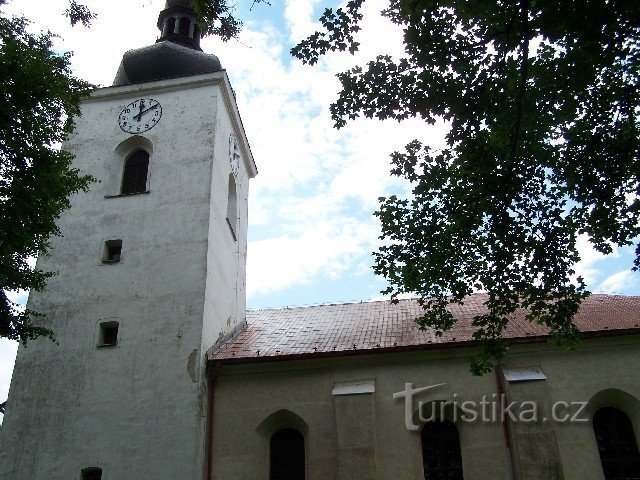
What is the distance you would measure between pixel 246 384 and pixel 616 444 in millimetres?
7457

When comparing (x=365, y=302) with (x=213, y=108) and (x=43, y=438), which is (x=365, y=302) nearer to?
(x=213, y=108)

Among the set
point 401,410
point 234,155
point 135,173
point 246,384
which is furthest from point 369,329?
point 135,173

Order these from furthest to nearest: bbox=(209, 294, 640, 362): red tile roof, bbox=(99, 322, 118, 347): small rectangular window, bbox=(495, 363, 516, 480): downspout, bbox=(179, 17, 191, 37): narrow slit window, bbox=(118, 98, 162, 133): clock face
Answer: bbox=(179, 17, 191, 37): narrow slit window < bbox=(118, 98, 162, 133): clock face < bbox=(99, 322, 118, 347): small rectangular window < bbox=(209, 294, 640, 362): red tile roof < bbox=(495, 363, 516, 480): downspout

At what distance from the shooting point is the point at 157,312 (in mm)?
14102

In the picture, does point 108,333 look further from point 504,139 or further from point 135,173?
point 504,139

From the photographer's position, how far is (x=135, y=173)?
56.1 feet

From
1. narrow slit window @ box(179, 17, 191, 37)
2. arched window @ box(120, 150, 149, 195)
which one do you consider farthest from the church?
narrow slit window @ box(179, 17, 191, 37)

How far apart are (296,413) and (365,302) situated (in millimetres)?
5807

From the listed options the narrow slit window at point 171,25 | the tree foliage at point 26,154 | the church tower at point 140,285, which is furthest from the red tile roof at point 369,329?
the narrow slit window at point 171,25

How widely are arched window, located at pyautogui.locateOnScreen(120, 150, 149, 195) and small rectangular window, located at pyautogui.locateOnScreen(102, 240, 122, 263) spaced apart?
1564 mm

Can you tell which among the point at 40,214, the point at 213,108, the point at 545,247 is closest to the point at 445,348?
the point at 545,247

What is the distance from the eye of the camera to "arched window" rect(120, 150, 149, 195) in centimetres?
1673

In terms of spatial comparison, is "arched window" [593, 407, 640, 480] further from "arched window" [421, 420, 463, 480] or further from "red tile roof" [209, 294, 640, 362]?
"arched window" [421, 420, 463, 480]

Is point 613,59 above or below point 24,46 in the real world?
below
